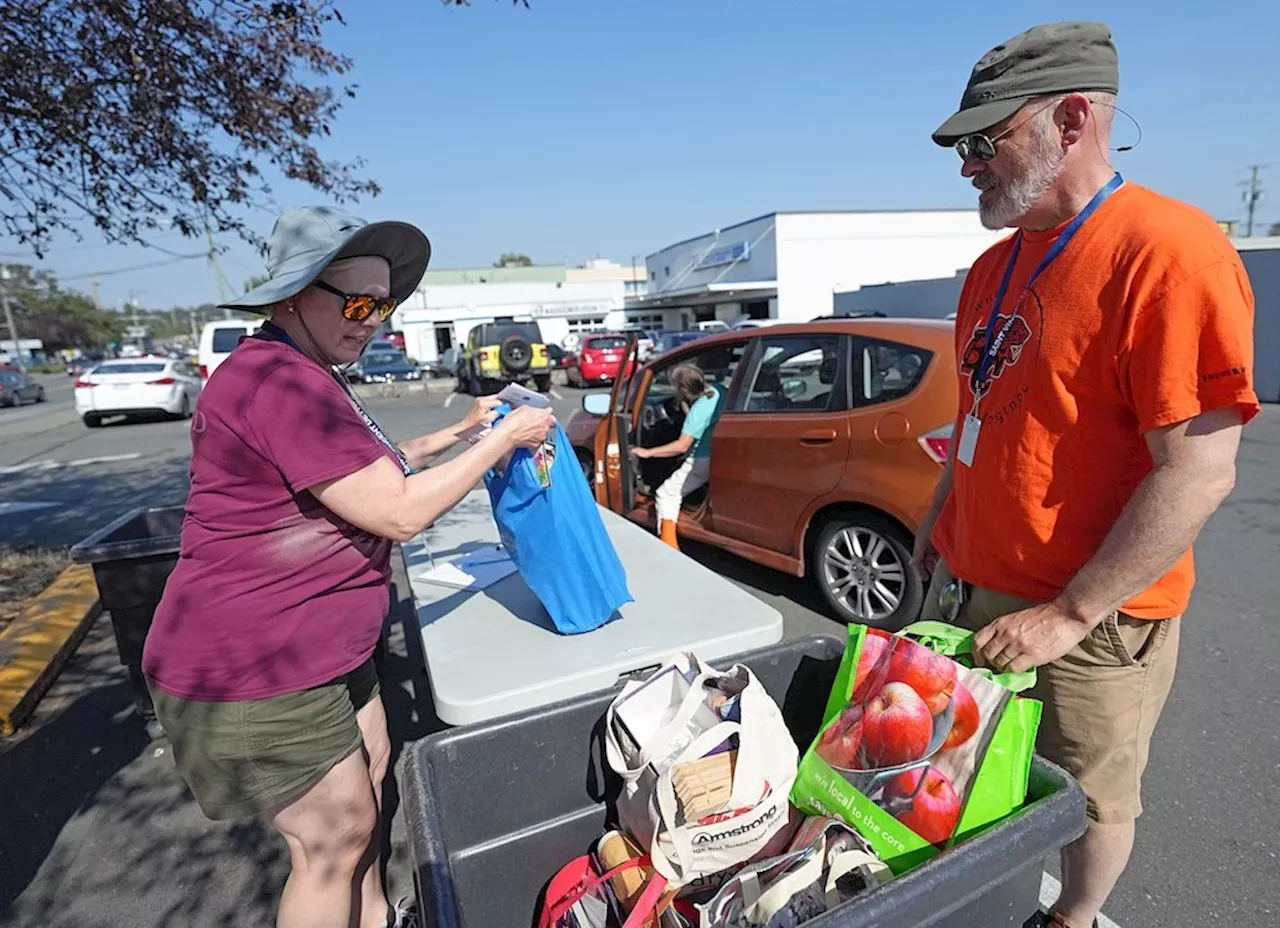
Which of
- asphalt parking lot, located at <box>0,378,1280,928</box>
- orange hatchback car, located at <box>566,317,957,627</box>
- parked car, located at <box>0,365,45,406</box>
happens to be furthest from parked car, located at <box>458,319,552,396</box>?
parked car, located at <box>0,365,45,406</box>

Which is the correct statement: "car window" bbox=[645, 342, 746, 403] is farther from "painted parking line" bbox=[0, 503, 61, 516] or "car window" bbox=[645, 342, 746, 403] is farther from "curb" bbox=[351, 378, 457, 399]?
"curb" bbox=[351, 378, 457, 399]

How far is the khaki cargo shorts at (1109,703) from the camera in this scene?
5.12 feet

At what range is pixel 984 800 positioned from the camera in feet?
3.64

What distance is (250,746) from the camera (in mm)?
1599

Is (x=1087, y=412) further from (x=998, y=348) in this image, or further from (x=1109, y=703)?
(x=1109, y=703)

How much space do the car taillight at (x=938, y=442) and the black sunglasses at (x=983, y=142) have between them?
215 cm

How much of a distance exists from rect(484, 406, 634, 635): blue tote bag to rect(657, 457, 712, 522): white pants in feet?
9.25

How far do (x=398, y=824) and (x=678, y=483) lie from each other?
278 centimetres

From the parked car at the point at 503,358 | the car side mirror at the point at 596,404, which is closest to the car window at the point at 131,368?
the parked car at the point at 503,358

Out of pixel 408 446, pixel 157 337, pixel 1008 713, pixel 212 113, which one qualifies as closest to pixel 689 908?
pixel 1008 713

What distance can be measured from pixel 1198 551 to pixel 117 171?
772cm

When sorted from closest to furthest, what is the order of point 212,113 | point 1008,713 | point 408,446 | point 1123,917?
point 1008,713 < point 1123,917 < point 408,446 < point 212,113

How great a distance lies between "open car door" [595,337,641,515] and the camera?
4.92 m

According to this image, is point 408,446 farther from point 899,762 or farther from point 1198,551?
point 1198,551
